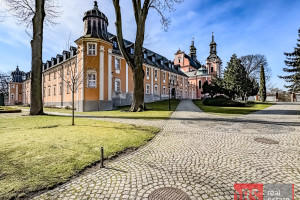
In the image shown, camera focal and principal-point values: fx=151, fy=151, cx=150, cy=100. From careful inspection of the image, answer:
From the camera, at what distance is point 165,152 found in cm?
477

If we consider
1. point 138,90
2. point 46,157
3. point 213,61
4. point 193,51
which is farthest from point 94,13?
point 193,51

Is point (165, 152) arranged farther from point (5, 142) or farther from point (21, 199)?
point (5, 142)

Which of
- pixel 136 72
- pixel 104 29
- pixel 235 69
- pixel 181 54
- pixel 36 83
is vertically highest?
pixel 181 54

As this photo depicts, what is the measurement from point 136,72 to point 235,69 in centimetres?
2073

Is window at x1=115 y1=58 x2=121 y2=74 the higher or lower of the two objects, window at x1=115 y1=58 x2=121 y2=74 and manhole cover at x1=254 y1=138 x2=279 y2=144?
the higher

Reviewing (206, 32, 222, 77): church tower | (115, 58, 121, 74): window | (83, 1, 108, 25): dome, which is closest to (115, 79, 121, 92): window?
(115, 58, 121, 74): window

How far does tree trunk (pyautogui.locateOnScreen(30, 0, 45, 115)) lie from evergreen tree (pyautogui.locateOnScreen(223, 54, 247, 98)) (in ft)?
95.7

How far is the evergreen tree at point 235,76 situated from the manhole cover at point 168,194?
29685mm

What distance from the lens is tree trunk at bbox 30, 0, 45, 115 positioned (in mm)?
13703

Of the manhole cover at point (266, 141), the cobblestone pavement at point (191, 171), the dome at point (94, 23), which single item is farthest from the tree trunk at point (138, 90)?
the manhole cover at point (266, 141)

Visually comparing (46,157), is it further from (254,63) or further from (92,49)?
(254,63)

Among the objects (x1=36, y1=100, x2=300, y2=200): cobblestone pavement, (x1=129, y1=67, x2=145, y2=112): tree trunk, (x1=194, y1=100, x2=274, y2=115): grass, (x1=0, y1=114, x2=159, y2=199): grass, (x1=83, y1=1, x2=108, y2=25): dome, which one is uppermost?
(x1=83, y1=1, x2=108, y2=25): dome

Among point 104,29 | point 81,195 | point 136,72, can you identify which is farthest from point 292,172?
point 104,29

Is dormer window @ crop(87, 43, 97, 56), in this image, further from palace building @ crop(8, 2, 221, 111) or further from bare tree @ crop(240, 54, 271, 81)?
bare tree @ crop(240, 54, 271, 81)
